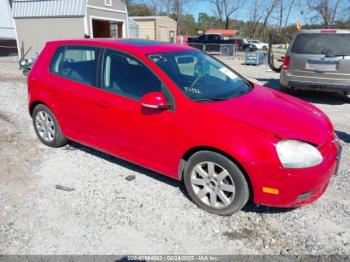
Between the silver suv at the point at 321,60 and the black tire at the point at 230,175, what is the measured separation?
216 inches

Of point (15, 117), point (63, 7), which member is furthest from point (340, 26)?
point (15, 117)

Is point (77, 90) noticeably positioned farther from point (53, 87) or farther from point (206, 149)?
point (206, 149)

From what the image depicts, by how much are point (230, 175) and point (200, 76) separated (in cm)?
133

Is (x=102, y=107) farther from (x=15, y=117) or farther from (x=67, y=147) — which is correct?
(x=15, y=117)

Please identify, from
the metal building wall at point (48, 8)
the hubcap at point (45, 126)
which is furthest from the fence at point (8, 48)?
the hubcap at point (45, 126)

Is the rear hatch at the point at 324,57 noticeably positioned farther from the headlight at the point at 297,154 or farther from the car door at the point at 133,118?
the car door at the point at 133,118

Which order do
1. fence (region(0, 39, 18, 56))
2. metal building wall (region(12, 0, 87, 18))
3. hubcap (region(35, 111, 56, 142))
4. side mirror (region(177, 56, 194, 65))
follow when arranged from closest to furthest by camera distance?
side mirror (region(177, 56, 194, 65))
hubcap (region(35, 111, 56, 142))
metal building wall (region(12, 0, 87, 18))
fence (region(0, 39, 18, 56))

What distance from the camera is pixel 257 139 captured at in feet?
9.22

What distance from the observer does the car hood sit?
9.57 feet

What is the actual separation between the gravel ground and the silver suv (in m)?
3.66

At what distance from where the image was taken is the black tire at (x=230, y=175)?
9.61ft

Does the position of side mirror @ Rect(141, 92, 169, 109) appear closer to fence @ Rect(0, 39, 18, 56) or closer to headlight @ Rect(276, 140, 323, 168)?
headlight @ Rect(276, 140, 323, 168)

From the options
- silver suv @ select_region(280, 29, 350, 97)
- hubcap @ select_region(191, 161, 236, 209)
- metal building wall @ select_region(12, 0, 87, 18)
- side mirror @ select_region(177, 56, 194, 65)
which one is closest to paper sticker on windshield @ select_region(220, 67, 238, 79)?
side mirror @ select_region(177, 56, 194, 65)

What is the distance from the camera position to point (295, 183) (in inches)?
109
